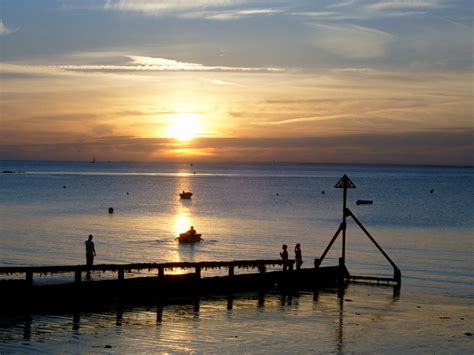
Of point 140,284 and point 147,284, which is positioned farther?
point 147,284

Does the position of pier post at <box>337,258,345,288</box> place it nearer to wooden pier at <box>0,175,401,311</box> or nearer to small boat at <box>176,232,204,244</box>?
wooden pier at <box>0,175,401,311</box>

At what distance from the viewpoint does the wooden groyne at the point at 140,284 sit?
1099 inches

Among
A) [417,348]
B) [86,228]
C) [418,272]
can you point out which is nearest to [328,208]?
[86,228]

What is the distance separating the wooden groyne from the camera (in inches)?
1099

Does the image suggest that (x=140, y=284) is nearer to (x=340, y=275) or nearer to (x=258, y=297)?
(x=258, y=297)

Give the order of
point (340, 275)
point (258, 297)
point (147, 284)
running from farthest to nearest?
point (340, 275), point (258, 297), point (147, 284)

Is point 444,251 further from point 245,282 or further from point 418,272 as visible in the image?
point 245,282

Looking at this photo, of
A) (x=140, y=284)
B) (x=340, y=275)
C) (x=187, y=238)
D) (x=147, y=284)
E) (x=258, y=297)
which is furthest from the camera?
(x=187, y=238)

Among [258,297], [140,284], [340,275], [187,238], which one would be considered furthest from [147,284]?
[187,238]

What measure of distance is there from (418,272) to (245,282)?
15.6m

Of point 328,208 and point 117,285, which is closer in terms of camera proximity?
point 117,285

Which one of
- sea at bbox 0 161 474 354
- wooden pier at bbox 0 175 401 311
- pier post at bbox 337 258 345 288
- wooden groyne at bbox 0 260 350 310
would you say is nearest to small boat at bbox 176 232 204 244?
sea at bbox 0 161 474 354

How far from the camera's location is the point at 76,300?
29.0 meters

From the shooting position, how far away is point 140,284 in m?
31.0
